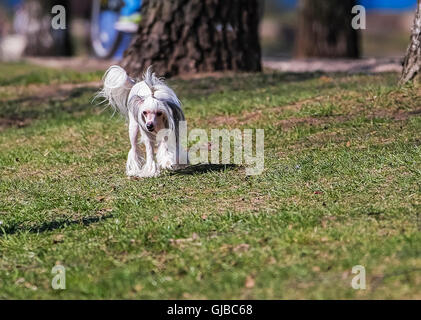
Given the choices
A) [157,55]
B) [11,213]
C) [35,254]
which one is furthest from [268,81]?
[35,254]

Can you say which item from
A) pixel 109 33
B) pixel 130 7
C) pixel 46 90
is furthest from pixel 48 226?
pixel 109 33

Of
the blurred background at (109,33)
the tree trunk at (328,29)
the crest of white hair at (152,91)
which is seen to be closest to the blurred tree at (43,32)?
the blurred background at (109,33)

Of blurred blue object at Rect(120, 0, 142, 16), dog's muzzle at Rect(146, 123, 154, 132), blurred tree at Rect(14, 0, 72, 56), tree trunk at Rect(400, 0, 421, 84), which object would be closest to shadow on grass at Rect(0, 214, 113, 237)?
dog's muzzle at Rect(146, 123, 154, 132)

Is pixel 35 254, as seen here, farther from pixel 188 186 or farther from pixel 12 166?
pixel 12 166

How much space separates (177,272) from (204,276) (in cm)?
22

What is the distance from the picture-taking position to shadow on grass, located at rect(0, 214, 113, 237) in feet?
24.8

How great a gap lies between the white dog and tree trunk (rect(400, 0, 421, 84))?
11.4ft

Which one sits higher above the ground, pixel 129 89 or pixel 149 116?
pixel 129 89

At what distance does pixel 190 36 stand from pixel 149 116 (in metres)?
5.63

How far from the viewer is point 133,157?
9.12 m

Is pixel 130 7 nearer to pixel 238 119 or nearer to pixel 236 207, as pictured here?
pixel 238 119

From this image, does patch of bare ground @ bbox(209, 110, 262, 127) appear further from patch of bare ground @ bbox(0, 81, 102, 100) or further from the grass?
patch of bare ground @ bbox(0, 81, 102, 100)

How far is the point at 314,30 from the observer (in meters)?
19.0
